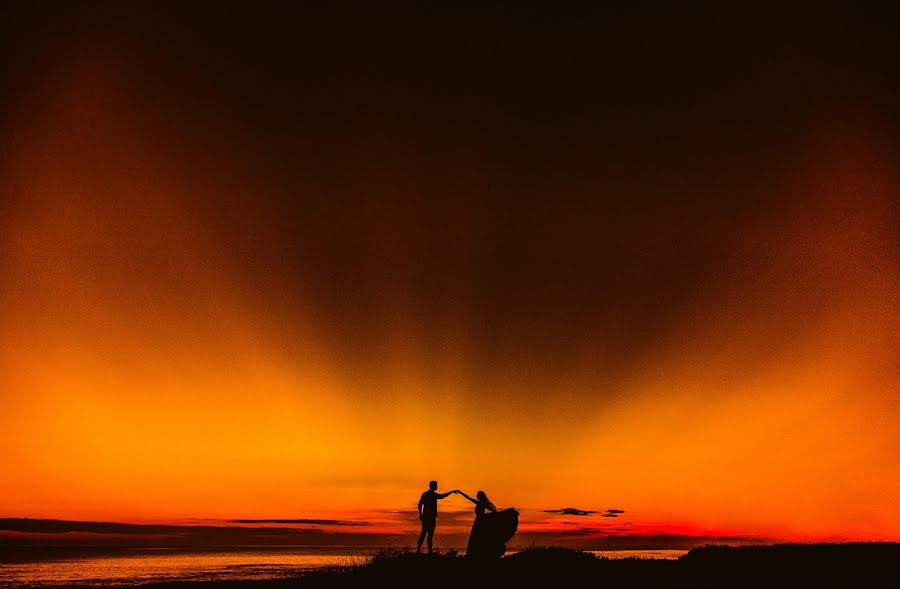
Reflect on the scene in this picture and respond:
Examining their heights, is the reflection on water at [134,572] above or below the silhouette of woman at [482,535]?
below

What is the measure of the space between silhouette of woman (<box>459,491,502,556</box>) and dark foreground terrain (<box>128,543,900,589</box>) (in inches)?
21.6

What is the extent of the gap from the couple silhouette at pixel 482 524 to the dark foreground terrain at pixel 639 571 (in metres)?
0.65

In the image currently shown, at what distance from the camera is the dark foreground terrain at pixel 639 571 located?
16562mm

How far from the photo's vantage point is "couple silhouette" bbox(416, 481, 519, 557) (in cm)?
2020

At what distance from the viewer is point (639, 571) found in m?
18.6

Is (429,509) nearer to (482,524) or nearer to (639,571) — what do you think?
(482,524)

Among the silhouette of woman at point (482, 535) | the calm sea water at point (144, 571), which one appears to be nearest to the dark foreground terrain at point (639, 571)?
the silhouette of woman at point (482, 535)

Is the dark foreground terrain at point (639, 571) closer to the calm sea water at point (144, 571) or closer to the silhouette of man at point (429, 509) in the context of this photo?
the silhouette of man at point (429, 509)

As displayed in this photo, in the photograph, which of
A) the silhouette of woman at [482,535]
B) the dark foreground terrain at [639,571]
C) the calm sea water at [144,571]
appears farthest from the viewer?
the calm sea water at [144,571]

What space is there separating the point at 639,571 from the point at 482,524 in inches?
182

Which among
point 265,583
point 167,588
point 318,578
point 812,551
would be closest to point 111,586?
point 167,588

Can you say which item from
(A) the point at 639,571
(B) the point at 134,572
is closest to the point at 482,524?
(A) the point at 639,571

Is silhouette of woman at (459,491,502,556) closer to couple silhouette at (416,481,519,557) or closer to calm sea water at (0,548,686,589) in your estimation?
couple silhouette at (416,481,519,557)

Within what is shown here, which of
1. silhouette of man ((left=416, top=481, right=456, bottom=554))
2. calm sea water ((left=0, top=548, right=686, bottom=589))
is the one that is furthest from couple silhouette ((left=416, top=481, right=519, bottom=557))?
calm sea water ((left=0, top=548, right=686, bottom=589))
